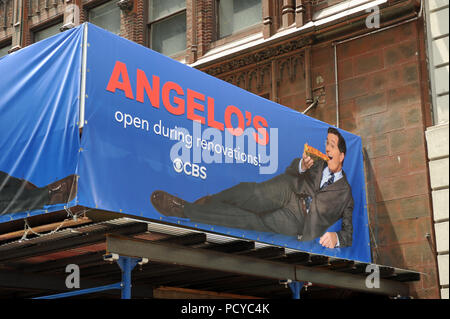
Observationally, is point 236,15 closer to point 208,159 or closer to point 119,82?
point 208,159

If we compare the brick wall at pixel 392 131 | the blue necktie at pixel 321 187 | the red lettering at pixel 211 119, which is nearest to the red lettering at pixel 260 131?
the red lettering at pixel 211 119

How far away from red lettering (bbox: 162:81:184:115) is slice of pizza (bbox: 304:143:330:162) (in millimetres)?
3428

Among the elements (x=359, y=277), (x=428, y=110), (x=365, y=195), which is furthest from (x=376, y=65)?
(x=359, y=277)

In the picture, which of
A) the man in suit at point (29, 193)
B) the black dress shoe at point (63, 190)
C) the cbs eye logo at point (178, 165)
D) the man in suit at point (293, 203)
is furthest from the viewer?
the man in suit at point (293, 203)

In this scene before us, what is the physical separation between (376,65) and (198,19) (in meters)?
6.10

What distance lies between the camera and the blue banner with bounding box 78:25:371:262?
10.9 m

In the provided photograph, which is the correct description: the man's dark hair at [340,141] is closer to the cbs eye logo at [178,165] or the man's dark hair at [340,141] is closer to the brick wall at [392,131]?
the brick wall at [392,131]

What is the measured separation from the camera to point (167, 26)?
21.8 m

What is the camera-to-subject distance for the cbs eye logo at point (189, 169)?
11781mm

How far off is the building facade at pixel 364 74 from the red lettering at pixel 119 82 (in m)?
6.90

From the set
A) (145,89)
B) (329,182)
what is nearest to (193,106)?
(145,89)

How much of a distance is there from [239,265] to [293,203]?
2224mm

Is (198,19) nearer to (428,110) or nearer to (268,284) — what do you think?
(428,110)

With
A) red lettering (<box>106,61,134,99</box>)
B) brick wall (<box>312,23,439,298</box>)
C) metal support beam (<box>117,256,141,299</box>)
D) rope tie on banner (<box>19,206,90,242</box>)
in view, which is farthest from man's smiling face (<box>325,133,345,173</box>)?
rope tie on banner (<box>19,206,90,242</box>)
